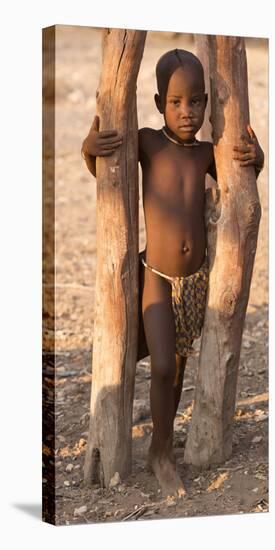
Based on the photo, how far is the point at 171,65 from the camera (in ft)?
19.9

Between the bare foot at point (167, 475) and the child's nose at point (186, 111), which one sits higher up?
the child's nose at point (186, 111)

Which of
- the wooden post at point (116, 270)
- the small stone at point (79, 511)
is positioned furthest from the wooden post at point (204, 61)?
the small stone at point (79, 511)

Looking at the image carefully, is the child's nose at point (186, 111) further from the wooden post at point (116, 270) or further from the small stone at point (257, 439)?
the small stone at point (257, 439)

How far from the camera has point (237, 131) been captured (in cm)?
627

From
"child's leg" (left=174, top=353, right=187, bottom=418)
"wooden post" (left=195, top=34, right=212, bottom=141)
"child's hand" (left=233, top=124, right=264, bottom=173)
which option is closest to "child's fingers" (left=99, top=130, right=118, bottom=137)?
"child's hand" (left=233, top=124, right=264, bottom=173)

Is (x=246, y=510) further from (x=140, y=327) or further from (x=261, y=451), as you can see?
(x=140, y=327)

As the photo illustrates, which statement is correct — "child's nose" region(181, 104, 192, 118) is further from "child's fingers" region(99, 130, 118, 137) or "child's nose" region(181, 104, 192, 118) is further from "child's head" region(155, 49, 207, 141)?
"child's fingers" region(99, 130, 118, 137)

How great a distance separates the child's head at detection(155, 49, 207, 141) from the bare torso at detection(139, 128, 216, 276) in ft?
0.42

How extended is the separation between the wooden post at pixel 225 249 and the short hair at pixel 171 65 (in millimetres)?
208

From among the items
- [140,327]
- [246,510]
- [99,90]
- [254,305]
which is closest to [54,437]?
[140,327]

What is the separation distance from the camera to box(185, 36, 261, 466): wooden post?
A: 6254 millimetres

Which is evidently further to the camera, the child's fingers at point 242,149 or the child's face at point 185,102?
the child's fingers at point 242,149

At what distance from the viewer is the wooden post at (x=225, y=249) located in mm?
6254

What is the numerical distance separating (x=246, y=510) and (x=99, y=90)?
2424mm
